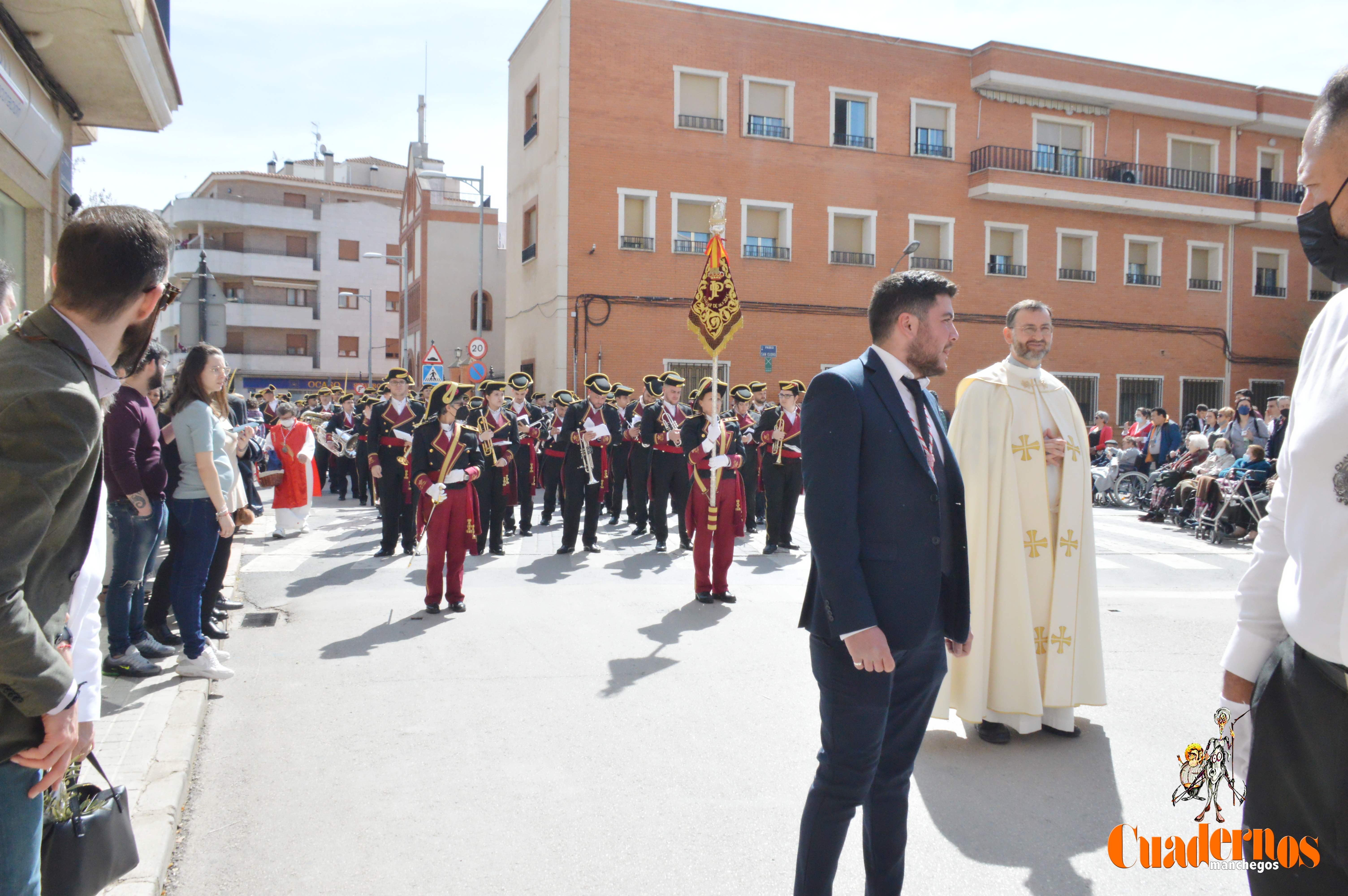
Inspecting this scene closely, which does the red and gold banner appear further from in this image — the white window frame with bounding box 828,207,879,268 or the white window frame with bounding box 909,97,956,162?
the white window frame with bounding box 909,97,956,162

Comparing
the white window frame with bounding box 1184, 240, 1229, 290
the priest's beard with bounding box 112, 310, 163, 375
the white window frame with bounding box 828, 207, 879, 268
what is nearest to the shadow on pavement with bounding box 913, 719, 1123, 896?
the priest's beard with bounding box 112, 310, 163, 375

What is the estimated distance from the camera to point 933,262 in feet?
95.1

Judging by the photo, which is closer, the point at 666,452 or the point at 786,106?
the point at 666,452

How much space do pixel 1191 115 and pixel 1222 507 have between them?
947 inches

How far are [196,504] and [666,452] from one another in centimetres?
764

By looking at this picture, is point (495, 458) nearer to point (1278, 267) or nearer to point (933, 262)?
point (933, 262)

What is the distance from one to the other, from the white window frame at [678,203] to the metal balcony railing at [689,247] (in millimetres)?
51

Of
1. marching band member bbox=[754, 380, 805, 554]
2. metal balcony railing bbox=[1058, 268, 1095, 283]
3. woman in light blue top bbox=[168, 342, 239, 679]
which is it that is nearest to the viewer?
woman in light blue top bbox=[168, 342, 239, 679]

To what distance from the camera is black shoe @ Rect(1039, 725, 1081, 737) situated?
507 cm

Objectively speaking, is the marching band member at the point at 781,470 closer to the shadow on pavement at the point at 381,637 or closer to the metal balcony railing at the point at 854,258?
the shadow on pavement at the point at 381,637

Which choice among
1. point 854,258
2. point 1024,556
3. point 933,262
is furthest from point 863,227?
point 1024,556

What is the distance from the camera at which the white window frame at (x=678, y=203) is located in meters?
26.5

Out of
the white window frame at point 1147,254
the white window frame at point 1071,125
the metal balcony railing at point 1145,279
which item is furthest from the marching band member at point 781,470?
the metal balcony railing at point 1145,279

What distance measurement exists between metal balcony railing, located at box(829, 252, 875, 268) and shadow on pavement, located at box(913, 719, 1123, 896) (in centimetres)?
2396
